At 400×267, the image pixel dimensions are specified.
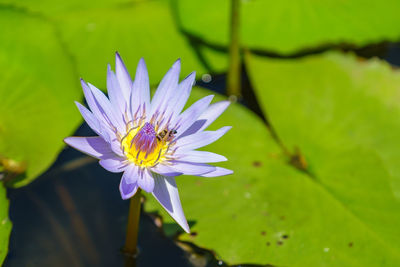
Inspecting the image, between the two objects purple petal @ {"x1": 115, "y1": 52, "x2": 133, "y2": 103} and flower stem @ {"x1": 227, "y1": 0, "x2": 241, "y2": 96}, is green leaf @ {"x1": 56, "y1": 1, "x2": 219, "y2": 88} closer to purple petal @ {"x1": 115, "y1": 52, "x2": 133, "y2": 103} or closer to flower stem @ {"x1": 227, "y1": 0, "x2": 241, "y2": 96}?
flower stem @ {"x1": 227, "y1": 0, "x2": 241, "y2": 96}

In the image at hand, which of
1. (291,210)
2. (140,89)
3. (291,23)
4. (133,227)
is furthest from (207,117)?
(291,23)

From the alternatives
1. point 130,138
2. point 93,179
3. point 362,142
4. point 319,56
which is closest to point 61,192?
point 93,179

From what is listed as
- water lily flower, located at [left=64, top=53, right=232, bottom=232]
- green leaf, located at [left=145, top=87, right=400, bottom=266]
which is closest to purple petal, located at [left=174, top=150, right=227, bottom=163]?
water lily flower, located at [left=64, top=53, right=232, bottom=232]

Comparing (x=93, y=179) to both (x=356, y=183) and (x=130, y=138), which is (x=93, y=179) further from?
(x=356, y=183)

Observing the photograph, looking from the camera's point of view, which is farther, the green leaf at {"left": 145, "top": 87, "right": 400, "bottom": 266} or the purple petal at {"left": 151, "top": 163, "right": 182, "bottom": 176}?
the green leaf at {"left": 145, "top": 87, "right": 400, "bottom": 266}

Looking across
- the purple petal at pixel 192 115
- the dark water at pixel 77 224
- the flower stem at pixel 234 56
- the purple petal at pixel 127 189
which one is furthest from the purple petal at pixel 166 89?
the flower stem at pixel 234 56

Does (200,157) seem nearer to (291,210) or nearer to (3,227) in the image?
(291,210)
